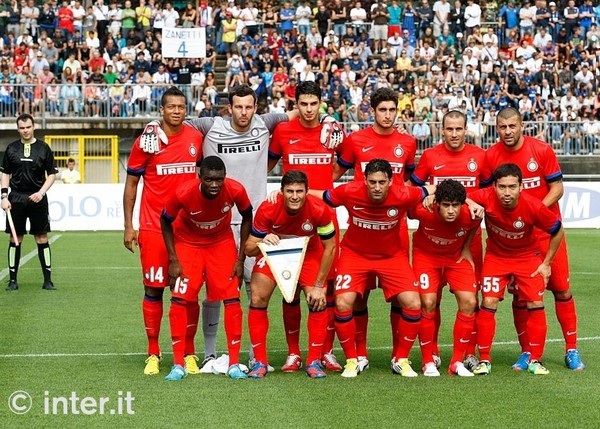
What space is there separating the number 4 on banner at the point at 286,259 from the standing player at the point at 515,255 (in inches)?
62.1

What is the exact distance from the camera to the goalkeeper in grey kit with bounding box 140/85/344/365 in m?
10.1

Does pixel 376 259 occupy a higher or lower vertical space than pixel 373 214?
lower

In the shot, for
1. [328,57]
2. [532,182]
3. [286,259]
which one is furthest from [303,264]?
[328,57]

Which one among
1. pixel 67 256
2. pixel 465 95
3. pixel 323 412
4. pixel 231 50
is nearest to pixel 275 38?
pixel 231 50

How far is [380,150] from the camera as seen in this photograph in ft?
34.3

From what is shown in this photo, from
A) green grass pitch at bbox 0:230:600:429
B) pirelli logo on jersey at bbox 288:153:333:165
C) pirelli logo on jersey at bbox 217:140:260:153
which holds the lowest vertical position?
green grass pitch at bbox 0:230:600:429

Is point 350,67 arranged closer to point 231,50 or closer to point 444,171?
point 231,50

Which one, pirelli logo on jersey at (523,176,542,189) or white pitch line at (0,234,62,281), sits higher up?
pirelli logo on jersey at (523,176,542,189)

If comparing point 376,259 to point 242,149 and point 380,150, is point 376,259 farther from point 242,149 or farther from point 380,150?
point 242,149

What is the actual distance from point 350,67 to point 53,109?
27.5 feet

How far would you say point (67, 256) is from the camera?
21.0 m

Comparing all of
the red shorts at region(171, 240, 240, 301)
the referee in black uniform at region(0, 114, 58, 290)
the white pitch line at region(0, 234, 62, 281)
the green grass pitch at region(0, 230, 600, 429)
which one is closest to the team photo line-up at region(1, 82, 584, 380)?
the red shorts at region(171, 240, 240, 301)

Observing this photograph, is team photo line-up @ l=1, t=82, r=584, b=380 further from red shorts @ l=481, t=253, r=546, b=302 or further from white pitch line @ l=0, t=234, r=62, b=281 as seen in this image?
white pitch line @ l=0, t=234, r=62, b=281

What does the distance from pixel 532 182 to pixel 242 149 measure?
8.43ft
